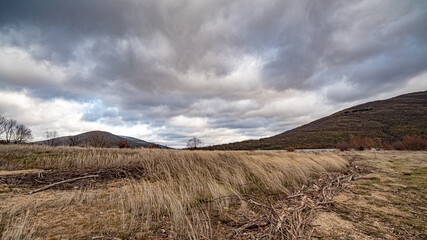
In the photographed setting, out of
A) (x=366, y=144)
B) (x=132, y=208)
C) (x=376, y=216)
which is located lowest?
(x=366, y=144)

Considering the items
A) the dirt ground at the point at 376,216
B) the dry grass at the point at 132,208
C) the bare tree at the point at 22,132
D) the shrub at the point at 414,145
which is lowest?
the shrub at the point at 414,145

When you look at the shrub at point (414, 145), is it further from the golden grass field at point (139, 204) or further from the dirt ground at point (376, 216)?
the dirt ground at point (376, 216)

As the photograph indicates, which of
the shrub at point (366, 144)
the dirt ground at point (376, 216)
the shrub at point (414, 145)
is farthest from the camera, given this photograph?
the shrub at point (366, 144)

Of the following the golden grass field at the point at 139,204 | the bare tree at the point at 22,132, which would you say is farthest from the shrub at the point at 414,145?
the bare tree at the point at 22,132

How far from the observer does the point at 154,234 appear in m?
2.19

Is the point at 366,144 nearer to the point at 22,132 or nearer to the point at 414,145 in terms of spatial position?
the point at 414,145

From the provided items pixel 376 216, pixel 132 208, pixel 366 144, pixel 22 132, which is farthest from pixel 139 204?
pixel 22 132

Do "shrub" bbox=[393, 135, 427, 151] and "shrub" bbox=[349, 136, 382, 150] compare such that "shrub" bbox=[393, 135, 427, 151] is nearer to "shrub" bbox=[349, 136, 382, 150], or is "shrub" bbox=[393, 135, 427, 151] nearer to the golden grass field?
"shrub" bbox=[349, 136, 382, 150]

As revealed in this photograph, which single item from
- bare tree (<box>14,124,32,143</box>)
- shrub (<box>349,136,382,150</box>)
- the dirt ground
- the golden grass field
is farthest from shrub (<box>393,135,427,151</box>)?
bare tree (<box>14,124,32,143</box>)

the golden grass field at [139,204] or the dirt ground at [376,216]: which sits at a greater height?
the golden grass field at [139,204]

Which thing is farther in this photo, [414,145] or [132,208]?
[414,145]

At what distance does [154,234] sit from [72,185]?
11.2 feet

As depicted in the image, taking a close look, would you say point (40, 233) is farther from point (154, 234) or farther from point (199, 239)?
point (199, 239)

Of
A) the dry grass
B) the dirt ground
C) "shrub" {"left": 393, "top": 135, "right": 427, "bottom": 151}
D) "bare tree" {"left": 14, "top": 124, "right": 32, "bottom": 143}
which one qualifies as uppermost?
"bare tree" {"left": 14, "top": 124, "right": 32, "bottom": 143}
